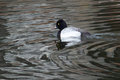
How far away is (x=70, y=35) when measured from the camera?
13.7 m

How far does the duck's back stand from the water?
371 millimetres

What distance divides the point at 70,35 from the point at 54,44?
137cm

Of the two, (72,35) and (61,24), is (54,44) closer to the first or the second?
(72,35)

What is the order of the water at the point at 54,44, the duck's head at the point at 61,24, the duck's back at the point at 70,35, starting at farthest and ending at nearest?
the duck's head at the point at 61,24 → the duck's back at the point at 70,35 → the water at the point at 54,44

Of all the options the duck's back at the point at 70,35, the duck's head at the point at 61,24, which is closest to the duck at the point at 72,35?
the duck's back at the point at 70,35

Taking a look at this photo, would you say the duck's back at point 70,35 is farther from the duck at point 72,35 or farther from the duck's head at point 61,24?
the duck's head at point 61,24

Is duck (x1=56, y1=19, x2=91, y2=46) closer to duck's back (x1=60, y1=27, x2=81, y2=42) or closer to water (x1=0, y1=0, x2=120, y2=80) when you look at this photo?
duck's back (x1=60, y1=27, x2=81, y2=42)

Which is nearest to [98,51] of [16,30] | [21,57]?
[21,57]

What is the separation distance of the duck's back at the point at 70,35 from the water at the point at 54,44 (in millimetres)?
371

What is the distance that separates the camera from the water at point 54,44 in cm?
924

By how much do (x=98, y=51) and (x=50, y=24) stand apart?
497 centimetres

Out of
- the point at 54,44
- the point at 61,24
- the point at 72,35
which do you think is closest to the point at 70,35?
the point at 72,35

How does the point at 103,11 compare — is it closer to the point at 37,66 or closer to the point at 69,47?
the point at 69,47

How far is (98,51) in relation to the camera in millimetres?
10734
